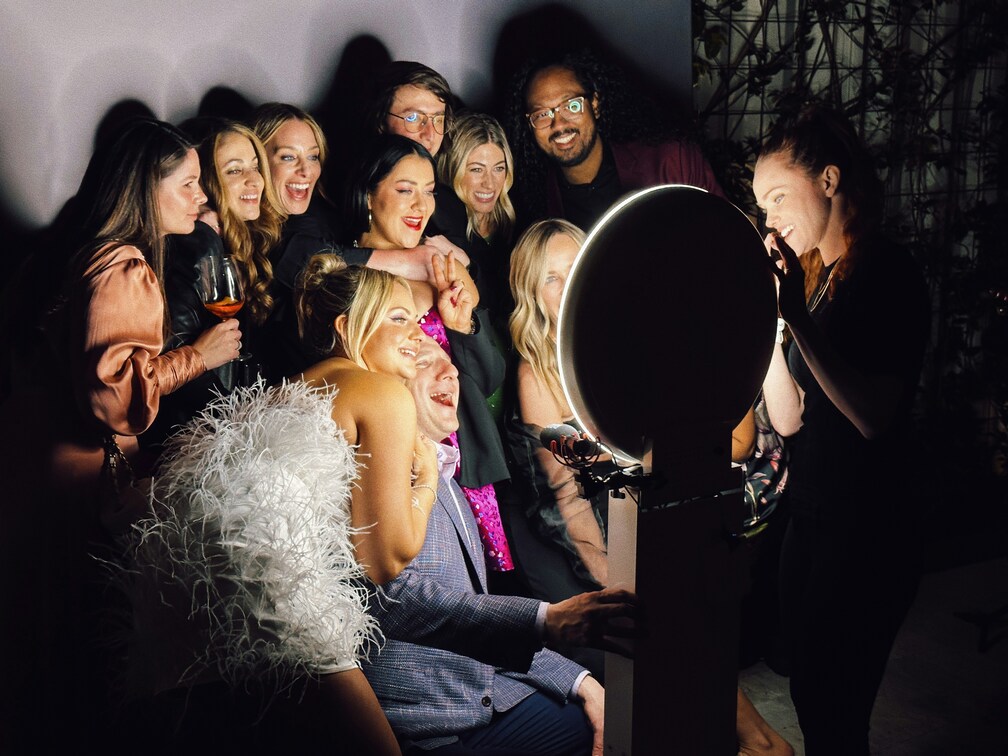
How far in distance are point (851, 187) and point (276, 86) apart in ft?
4.94

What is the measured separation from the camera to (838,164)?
251 cm

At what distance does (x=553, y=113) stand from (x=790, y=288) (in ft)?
2.91

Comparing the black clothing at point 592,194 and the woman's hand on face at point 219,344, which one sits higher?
the black clothing at point 592,194

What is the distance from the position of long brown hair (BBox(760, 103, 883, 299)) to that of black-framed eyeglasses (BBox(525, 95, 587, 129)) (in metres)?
0.55

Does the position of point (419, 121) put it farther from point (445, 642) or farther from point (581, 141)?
point (445, 642)

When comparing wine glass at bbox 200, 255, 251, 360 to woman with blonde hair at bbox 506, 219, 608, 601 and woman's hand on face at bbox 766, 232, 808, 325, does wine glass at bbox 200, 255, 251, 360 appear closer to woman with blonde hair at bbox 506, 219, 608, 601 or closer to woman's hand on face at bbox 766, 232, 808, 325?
woman with blonde hair at bbox 506, 219, 608, 601

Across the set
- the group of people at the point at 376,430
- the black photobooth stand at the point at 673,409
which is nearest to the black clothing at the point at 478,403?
the group of people at the point at 376,430

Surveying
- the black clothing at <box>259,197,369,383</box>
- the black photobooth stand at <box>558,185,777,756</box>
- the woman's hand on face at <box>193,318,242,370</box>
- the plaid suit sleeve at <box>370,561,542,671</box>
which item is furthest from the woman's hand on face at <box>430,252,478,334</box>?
the black photobooth stand at <box>558,185,777,756</box>

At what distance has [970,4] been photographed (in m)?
3.95

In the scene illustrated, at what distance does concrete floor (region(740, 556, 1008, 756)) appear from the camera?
3.06 m

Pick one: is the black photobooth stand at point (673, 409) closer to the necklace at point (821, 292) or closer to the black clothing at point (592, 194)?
the necklace at point (821, 292)

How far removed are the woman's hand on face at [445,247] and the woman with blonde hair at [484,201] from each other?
0.09 feet

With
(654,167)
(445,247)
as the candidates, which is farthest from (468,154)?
(654,167)

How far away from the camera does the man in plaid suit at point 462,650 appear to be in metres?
1.90
